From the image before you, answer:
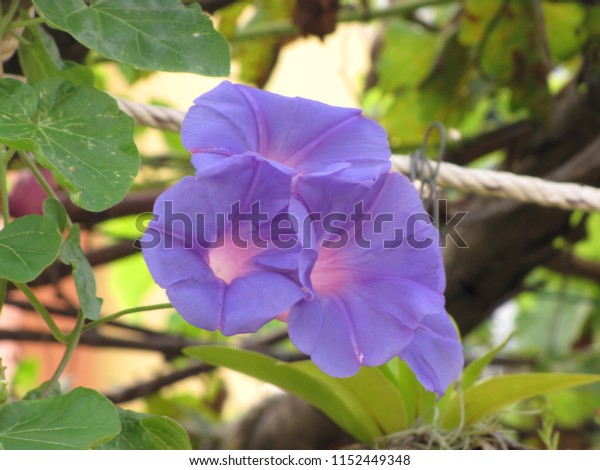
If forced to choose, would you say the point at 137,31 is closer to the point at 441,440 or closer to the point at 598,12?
the point at 441,440

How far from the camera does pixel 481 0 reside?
1.11 m

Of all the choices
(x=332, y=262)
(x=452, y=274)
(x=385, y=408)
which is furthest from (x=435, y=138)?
(x=332, y=262)

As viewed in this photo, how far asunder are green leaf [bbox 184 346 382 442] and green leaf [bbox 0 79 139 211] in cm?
16

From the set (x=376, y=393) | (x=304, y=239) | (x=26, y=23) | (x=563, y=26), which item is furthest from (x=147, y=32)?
(x=563, y=26)

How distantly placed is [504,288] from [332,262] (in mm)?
726

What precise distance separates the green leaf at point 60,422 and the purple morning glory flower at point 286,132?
14cm

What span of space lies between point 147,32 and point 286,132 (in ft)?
0.36

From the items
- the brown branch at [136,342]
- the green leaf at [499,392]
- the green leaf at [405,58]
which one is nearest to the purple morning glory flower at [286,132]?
the green leaf at [499,392]

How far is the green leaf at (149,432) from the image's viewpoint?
0.48m

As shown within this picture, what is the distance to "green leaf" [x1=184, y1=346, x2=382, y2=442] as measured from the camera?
0.56m

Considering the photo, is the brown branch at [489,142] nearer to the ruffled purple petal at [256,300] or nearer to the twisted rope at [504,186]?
the twisted rope at [504,186]

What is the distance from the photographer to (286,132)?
44 centimetres

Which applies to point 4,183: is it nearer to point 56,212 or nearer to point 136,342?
point 56,212

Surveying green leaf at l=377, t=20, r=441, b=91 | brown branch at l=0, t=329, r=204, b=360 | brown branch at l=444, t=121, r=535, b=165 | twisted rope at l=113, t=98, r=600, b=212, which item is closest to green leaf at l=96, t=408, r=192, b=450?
twisted rope at l=113, t=98, r=600, b=212
